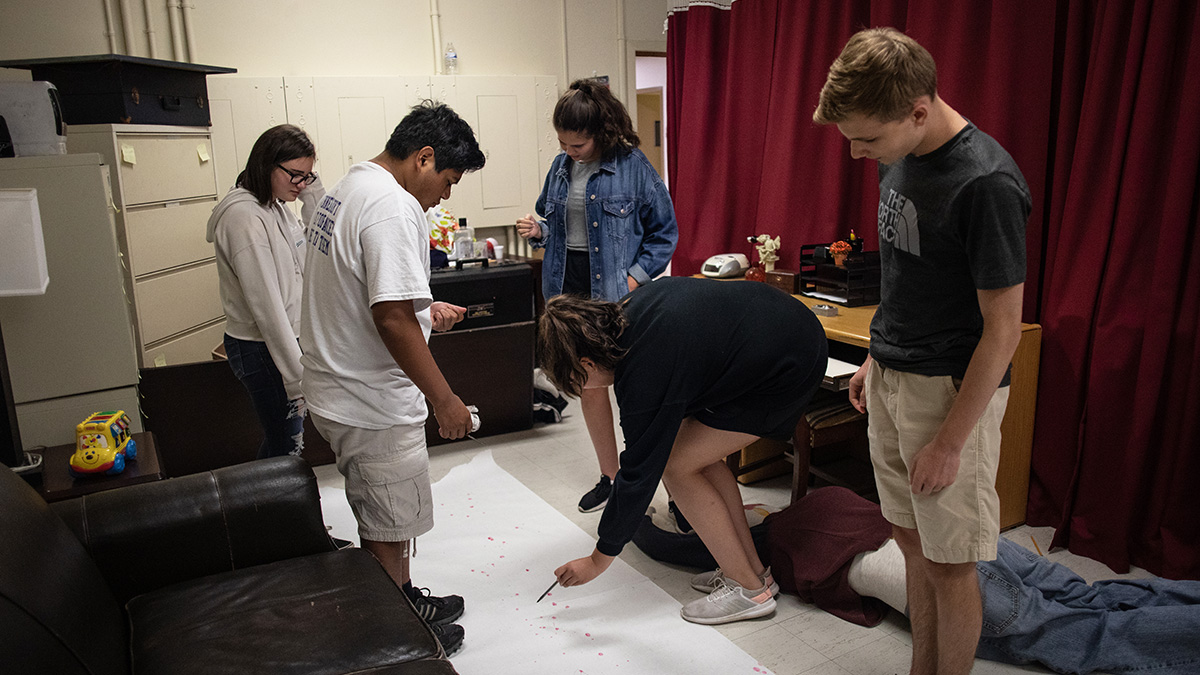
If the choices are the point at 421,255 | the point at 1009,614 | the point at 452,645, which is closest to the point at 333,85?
the point at 421,255

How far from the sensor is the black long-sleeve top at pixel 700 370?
188 centimetres

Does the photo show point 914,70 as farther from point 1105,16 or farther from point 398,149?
point 1105,16

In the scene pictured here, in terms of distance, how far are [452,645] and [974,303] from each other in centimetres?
Result: 150

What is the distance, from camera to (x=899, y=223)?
5.15 feet

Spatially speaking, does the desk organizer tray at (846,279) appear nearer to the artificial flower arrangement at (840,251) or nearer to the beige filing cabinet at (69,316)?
the artificial flower arrangement at (840,251)

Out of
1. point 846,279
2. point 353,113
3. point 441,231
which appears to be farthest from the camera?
point 353,113

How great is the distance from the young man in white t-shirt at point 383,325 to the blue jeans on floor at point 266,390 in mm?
747

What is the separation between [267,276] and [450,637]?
1.17m

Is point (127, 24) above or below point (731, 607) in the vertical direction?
above

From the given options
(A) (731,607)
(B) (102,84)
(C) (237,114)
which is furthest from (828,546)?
(C) (237,114)

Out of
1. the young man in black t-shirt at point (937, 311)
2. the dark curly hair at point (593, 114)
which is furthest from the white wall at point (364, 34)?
the young man in black t-shirt at point (937, 311)

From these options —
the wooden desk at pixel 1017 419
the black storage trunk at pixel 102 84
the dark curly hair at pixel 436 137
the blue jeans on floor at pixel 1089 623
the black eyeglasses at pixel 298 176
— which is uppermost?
the black storage trunk at pixel 102 84

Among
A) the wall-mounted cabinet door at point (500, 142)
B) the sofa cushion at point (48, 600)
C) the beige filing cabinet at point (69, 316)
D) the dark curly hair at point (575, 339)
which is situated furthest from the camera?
the wall-mounted cabinet door at point (500, 142)

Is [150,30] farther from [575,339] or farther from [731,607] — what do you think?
[731,607]
